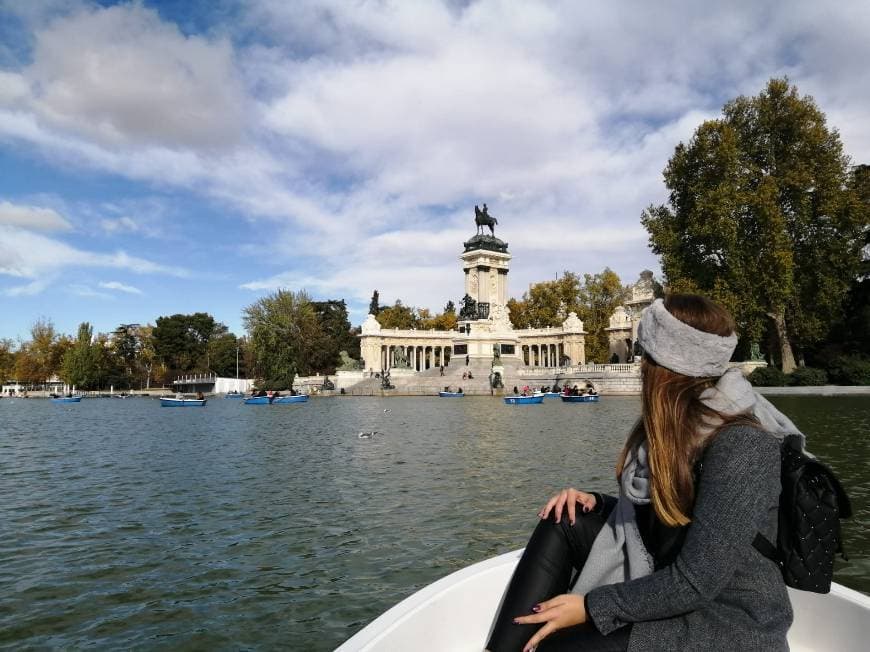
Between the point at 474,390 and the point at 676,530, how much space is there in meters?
52.8

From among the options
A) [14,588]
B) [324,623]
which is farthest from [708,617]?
[14,588]

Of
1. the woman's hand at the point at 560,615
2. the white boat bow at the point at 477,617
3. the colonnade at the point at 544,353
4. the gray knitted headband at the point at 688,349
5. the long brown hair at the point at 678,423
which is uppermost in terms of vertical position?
the colonnade at the point at 544,353

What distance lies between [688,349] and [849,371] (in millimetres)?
39435

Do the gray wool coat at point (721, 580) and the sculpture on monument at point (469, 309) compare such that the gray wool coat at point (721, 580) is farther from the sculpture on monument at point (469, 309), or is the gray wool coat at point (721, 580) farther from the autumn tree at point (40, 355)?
the autumn tree at point (40, 355)

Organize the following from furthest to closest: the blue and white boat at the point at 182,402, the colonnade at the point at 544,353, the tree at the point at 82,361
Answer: the tree at the point at 82,361, the colonnade at the point at 544,353, the blue and white boat at the point at 182,402

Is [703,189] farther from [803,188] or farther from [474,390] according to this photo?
[474,390]

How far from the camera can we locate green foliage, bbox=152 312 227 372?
9881 cm

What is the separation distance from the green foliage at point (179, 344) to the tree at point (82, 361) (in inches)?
676

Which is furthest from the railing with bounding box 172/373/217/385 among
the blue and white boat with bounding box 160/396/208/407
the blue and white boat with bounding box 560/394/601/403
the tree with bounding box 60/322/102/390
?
the blue and white boat with bounding box 560/394/601/403

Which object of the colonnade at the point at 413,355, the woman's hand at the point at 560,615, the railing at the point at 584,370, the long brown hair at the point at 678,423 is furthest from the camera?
the colonnade at the point at 413,355

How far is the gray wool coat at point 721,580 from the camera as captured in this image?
2.14 metres

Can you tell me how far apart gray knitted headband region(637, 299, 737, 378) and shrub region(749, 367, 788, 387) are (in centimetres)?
3958

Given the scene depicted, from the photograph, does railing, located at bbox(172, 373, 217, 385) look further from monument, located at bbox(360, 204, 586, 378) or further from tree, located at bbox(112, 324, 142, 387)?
monument, located at bbox(360, 204, 586, 378)

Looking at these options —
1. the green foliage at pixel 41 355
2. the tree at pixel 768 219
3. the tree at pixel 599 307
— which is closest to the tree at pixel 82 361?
the green foliage at pixel 41 355
